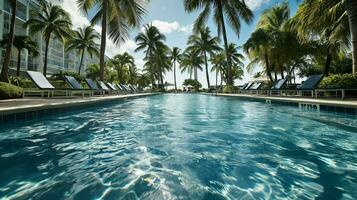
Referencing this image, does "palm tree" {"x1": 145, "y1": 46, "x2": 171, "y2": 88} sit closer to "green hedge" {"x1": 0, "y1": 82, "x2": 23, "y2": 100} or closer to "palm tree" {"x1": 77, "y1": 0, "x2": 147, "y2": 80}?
"palm tree" {"x1": 77, "y1": 0, "x2": 147, "y2": 80}

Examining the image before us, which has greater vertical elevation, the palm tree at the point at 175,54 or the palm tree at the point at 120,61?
the palm tree at the point at 175,54

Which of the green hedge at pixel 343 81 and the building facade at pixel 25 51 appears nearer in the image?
the green hedge at pixel 343 81

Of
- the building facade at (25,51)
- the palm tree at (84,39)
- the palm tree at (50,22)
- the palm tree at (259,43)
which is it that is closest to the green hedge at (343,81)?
the palm tree at (259,43)

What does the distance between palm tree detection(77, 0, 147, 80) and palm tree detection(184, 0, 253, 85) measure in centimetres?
610

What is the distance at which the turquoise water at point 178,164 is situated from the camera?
1.84 m

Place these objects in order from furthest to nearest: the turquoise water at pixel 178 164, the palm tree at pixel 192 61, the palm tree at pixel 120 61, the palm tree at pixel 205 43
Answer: the palm tree at pixel 192 61 < the palm tree at pixel 120 61 < the palm tree at pixel 205 43 < the turquoise water at pixel 178 164

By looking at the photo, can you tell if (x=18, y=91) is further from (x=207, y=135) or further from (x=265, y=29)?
(x=265, y=29)

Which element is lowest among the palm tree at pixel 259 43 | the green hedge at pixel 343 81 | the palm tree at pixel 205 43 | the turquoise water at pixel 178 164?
the turquoise water at pixel 178 164

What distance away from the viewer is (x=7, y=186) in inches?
74.1

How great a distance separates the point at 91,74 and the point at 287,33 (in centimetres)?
3159

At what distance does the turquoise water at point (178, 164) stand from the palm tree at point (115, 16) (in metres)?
11.6

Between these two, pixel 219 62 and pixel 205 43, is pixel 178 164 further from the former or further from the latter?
pixel 219 62

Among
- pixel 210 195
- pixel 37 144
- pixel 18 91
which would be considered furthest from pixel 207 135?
pixel 18 91

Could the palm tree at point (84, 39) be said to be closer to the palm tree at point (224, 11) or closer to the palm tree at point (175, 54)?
the palm tree at point (224, 11)
